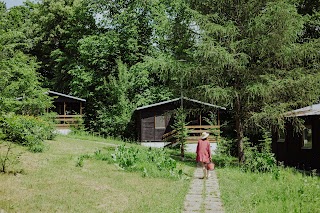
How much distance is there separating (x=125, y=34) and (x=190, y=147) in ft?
46.0

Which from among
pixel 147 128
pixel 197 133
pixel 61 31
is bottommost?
pixel 197 133

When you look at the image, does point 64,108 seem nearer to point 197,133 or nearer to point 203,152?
point 197,133

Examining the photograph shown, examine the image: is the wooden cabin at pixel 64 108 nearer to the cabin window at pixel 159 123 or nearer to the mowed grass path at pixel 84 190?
the cabin window at pixel 159 123

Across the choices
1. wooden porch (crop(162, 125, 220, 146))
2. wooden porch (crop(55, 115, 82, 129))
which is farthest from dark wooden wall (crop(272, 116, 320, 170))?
wooden porch (crop(55, 115, 82, 129))

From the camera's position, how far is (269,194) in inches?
361

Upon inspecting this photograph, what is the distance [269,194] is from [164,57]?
38.6 ft

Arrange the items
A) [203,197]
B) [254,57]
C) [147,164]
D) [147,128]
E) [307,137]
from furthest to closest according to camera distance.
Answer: [147,128] → [307,137] → [254,57] → [147,164] → [203,197]

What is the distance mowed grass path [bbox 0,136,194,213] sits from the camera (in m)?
7.48

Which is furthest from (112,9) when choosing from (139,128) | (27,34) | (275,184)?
(275,184)

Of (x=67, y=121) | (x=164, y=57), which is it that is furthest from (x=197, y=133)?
(x=67, y=121)

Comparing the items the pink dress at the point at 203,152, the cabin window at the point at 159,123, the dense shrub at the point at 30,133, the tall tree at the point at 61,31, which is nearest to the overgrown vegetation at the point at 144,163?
the pink dress at the point at 203,152

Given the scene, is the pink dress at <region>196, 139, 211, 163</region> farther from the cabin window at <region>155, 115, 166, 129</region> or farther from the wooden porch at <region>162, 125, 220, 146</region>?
the cabin window at <region>155, 115, 166, 129</region>

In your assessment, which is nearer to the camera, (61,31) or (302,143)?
(302,143)

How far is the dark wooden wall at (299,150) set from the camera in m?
16.2
